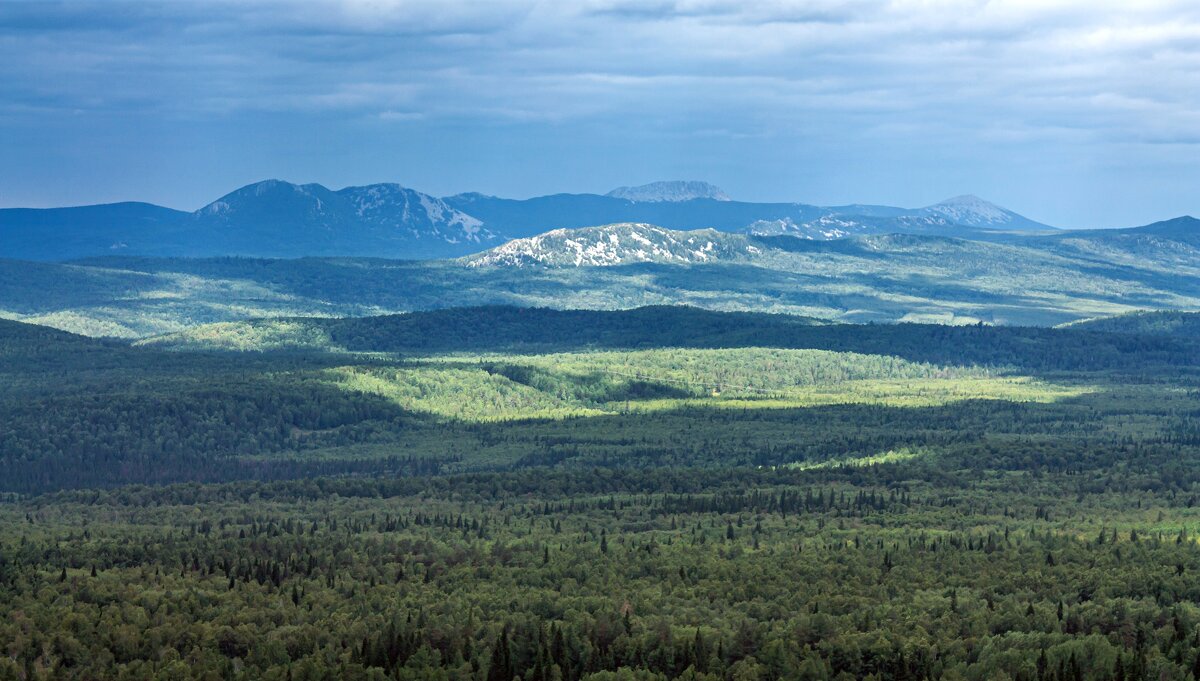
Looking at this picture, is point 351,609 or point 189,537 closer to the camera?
point 351,609

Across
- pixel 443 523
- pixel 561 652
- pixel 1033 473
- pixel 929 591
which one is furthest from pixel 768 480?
pixel 561 652

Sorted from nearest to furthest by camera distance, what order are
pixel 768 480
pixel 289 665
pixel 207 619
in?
pixel 289 665, pixel 207 619, pixel 768 480

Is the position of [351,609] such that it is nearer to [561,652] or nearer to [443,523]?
[561,652]

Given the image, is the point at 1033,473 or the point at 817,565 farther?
the point at 1033,473

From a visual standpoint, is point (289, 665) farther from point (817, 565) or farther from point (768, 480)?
point (768, 480)

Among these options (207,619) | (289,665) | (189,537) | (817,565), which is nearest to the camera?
(289,665)

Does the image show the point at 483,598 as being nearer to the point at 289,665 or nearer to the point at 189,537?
the point at 289,665

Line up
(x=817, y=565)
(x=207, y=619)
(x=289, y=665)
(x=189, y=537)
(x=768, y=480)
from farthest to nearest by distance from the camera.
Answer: (x=768, y=480) < (x=189, y=537) < (x=817, y=565) < (x=207, y=619) < (x=289, y=665)

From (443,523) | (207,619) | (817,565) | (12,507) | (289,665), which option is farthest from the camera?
(12,507)

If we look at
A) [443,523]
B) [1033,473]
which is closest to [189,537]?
[443,523]
